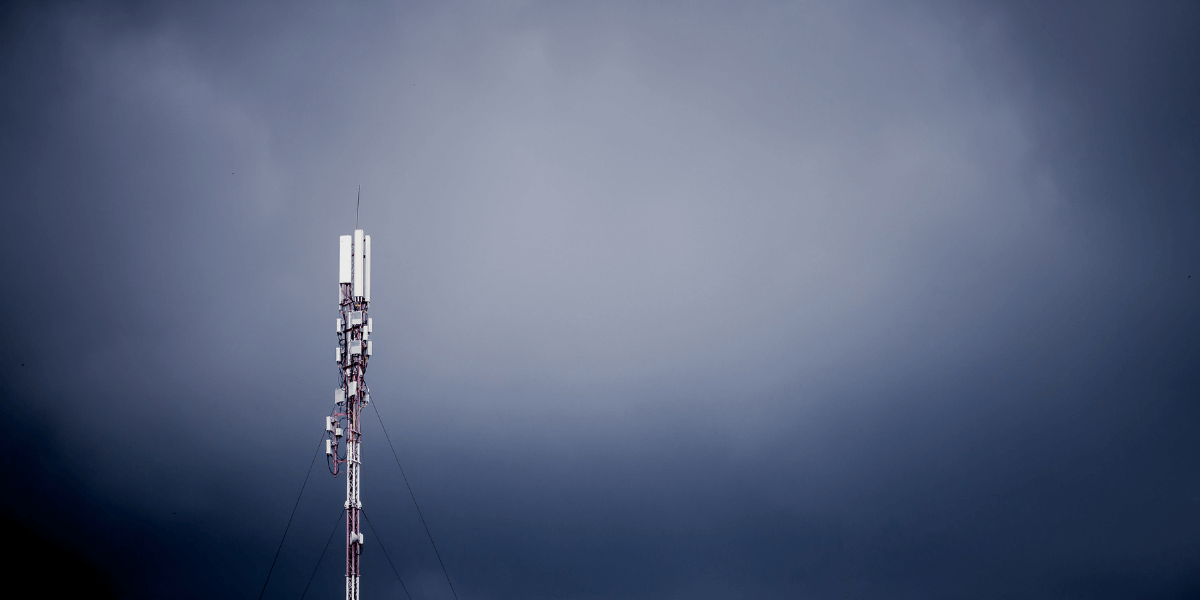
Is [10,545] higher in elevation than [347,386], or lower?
higher

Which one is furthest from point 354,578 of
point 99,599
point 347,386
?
point 99,599

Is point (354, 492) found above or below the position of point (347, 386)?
below

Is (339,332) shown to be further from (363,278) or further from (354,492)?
(354,492)

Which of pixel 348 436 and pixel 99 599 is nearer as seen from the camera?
pixel 348 436

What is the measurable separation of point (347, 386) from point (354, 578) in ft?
28.0

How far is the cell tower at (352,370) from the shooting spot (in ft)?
134

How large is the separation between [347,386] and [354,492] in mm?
4779

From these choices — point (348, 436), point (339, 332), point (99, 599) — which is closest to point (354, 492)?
point (348, 436)

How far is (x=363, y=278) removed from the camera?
42562 millimetres

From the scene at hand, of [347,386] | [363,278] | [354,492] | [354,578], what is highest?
[363,278]

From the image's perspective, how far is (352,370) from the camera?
4234 cm

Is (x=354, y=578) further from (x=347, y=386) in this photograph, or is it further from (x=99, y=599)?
(x=99, y=599)

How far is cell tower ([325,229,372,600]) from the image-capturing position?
134 ft

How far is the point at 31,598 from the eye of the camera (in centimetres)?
8906
